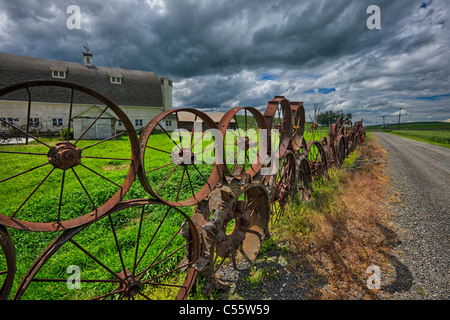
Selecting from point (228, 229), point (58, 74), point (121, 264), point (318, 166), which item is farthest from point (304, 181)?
point (58, 74)

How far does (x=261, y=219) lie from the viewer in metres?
3.95

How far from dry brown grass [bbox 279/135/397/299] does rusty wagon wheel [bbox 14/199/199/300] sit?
200cm

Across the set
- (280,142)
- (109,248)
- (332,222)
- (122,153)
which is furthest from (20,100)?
(332,222)

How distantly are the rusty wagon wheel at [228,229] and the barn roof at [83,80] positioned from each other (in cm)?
2512

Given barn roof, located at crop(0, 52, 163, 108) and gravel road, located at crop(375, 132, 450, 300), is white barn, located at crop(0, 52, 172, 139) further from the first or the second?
gravel road, located at crop(375, 132, 450, 300)

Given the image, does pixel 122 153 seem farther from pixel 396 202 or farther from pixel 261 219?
pixel 396 202

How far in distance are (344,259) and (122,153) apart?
1202cm

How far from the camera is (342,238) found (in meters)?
4.16

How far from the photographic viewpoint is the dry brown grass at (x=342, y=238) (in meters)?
3.21

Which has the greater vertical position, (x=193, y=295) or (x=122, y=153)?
(x=122, y=153)

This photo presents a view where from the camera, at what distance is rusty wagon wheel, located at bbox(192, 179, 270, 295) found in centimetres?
273

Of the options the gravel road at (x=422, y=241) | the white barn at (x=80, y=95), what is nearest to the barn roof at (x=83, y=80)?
the white barn at (x=80, y=95)

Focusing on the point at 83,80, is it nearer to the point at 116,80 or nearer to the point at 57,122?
the point at 116,80

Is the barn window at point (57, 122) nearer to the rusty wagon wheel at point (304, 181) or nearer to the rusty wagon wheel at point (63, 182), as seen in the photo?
the rusty wagon wheel at point (63, 182)
